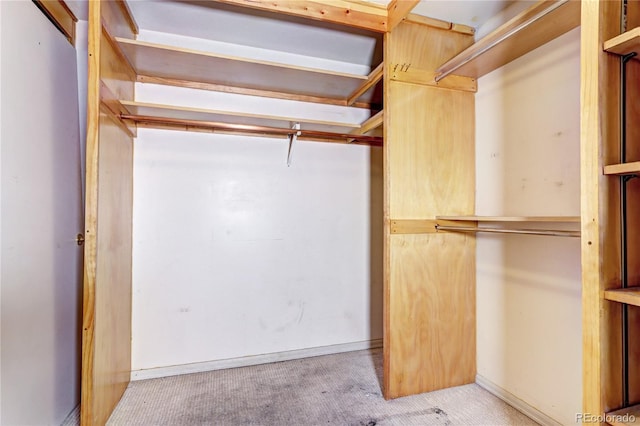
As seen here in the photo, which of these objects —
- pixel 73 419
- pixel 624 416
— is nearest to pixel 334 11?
pixel 624 416

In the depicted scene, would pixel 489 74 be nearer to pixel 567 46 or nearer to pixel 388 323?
pixel 567 46

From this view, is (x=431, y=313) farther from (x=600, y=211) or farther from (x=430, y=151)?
(x=600, y=211)

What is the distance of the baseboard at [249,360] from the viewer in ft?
7.18

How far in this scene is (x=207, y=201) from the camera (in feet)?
7.57

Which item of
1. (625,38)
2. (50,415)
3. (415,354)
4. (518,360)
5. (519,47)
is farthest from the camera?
(415,354)

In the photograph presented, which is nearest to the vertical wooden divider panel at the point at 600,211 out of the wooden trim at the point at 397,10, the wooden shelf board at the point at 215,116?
the wooden trim at the point at 397,10

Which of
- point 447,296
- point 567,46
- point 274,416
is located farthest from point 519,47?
point 274,416

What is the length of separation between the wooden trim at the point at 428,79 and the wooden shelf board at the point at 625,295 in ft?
4.93

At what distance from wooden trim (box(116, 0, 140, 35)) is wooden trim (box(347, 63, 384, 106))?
→ 1.49m

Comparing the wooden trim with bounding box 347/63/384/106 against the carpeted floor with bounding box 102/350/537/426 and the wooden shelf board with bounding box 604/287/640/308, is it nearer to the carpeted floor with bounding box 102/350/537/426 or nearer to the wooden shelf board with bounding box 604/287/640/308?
the wooden shelf board with bounding box 604/287/640/308

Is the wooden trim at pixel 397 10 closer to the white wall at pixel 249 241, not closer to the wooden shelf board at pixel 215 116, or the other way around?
the wooden shelf board at pixel 215 116

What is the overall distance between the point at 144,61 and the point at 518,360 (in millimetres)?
2817

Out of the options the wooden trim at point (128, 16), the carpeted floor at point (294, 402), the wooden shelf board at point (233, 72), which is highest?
the wooden trim at point (128, 16)

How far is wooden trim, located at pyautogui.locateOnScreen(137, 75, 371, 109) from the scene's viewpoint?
2.21 meters
